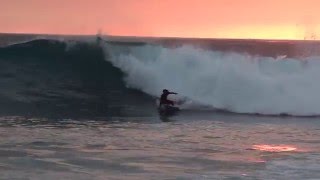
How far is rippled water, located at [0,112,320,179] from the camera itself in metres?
10.3

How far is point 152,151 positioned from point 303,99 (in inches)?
438

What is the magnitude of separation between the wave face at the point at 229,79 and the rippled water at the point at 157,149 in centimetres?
420

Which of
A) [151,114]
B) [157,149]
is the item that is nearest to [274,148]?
[157,149]

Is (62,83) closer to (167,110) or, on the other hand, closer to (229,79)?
(229,79)

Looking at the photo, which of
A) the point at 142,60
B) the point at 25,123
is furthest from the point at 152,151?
the point at 142,60

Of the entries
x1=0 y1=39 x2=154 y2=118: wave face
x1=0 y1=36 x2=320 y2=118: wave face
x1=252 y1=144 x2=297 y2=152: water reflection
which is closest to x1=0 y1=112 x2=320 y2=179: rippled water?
x1=252 y1=144 x2=297 y2=152: water reflection

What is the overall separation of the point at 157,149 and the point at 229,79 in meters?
12.1

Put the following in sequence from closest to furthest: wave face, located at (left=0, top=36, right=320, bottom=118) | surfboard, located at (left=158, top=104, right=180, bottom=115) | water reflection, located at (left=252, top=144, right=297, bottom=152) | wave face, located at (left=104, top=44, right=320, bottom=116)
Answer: water reflection, located at (left=252, top=144, right=297, bottom=152)
surfboard, located at (left=158, top=104, right=180, bottom=115)
wave face, located at (left=0, top=36, right=320, bottom=118)
wave face, located at (left=104, top=44, right=320, bottom=116)

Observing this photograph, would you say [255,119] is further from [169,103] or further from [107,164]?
[107,164]

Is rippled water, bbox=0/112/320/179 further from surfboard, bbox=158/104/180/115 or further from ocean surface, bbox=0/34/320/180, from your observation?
surfboard, bbox=158/104/180/115

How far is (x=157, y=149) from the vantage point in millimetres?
12469

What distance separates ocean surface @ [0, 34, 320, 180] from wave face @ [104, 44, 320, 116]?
0.04 meters

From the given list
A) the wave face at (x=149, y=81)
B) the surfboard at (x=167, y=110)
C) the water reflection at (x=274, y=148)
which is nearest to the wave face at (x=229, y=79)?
the wave face at (x=149, y=81)

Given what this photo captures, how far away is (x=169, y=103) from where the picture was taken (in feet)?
66.5
